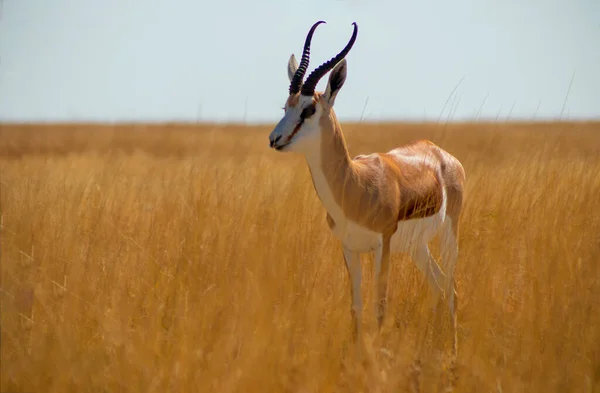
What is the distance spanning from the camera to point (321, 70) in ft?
16.1

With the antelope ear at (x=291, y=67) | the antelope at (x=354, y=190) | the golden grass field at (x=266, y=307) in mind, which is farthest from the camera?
the antelope ear at (x=291, y=67)

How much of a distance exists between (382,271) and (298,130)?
1.12 metres

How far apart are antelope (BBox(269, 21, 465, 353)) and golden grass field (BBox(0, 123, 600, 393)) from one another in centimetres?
22

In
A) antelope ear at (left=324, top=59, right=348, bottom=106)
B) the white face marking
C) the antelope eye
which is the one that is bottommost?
the white face marking

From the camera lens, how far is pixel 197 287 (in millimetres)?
4664

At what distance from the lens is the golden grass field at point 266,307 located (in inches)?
142

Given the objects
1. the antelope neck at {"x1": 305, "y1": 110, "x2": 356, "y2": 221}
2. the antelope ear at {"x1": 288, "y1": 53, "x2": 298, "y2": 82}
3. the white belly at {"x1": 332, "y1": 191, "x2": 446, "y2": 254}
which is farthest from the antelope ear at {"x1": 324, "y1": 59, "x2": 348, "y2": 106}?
the white belly at {"x1": 332, "y1": 191, "x2": 446, "y2": 254}

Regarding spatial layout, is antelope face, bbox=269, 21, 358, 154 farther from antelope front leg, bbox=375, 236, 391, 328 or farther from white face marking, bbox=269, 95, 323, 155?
antelope front leg, bbox=375, 236, 391, 328

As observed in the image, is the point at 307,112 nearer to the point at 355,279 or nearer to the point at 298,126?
the point at 298,126

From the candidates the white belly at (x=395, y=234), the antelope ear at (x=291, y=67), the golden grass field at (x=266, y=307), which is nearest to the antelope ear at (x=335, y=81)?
the antelope ear at (x=291, y=67)

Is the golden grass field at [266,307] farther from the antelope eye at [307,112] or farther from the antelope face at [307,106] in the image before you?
the antelope eye at [307,112]

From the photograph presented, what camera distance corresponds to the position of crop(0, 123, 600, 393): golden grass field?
3.60m

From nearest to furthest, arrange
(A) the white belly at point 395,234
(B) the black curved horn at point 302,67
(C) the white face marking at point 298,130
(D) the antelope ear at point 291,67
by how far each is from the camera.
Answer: (C) the white face marking at point 298,130, (A) the white belly at point 395,234, (B) the black curved horn at point 302,67, (D) the antelope ear at point 291,67

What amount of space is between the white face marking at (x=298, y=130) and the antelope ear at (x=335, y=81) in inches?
7.5
